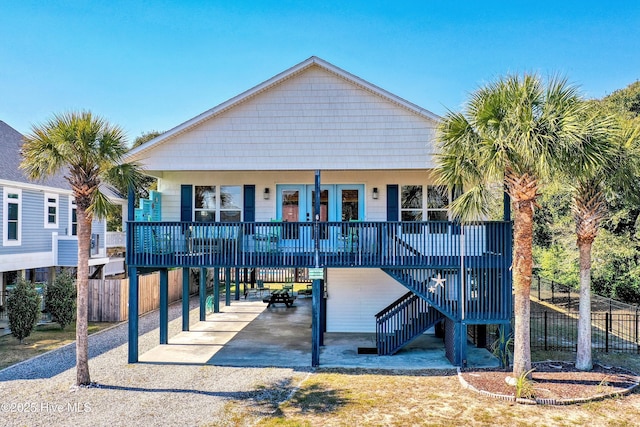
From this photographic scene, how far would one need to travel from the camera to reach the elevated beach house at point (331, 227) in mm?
10461

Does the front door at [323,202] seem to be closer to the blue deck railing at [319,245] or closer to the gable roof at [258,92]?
the blue deck railing at [319,245]

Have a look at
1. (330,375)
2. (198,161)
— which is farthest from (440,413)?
(198,161)

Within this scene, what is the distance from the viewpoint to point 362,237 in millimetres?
10688

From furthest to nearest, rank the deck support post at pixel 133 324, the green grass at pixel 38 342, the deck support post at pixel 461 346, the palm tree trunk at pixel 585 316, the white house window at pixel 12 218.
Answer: the white house window at pixel 12 218
the green grass at pixel 38 342
the deck support post at pixel 133 324
the deck support post at pixel 461 346
the palm tree trunk at pixel 585 316

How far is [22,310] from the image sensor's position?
484 inches

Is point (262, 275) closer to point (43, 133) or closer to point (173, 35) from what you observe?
point (173, 35)

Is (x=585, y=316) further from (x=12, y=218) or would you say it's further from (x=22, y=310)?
(x=12, y=218)

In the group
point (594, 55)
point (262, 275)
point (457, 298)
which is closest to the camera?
point (457, 298)

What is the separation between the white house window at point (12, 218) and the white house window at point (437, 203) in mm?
15585

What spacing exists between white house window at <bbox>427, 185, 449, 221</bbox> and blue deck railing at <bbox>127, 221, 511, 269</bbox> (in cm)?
224

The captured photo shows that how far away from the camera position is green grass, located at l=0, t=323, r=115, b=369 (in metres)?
11.1

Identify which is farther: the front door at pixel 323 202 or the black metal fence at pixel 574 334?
the front door at pixel 323 202

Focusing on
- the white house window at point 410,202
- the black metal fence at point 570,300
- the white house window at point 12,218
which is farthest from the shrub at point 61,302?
the black metal fence at point 570,300

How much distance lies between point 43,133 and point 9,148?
12330 millimetres
